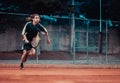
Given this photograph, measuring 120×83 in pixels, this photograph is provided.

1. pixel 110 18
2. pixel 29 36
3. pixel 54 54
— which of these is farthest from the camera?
pixel 110 18

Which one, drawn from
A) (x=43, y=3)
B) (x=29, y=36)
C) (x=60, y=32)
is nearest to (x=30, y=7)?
(x=43, y=3)

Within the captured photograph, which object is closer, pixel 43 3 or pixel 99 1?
pixel 43 3

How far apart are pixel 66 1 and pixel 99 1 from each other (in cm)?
576

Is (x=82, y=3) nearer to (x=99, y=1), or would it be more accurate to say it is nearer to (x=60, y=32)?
A: (x=99, y=1)

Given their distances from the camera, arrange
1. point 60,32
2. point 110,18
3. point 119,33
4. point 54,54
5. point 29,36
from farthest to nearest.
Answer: point 110,18 → point 119,33 → point 60,32 → point 54,54 → point 29,36

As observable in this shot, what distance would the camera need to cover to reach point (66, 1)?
84.8ft

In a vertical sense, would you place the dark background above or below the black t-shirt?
above

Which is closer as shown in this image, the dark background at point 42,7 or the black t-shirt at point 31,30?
the black t-shirt at point 31,30

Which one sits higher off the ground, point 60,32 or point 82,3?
point 82,3

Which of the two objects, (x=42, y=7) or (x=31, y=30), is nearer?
(x=31, y=30)

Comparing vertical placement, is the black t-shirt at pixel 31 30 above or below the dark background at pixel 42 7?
below

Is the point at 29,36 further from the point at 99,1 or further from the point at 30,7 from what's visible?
the point at 99,1

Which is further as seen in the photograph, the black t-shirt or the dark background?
the dark background

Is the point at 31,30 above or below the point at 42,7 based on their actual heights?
below
